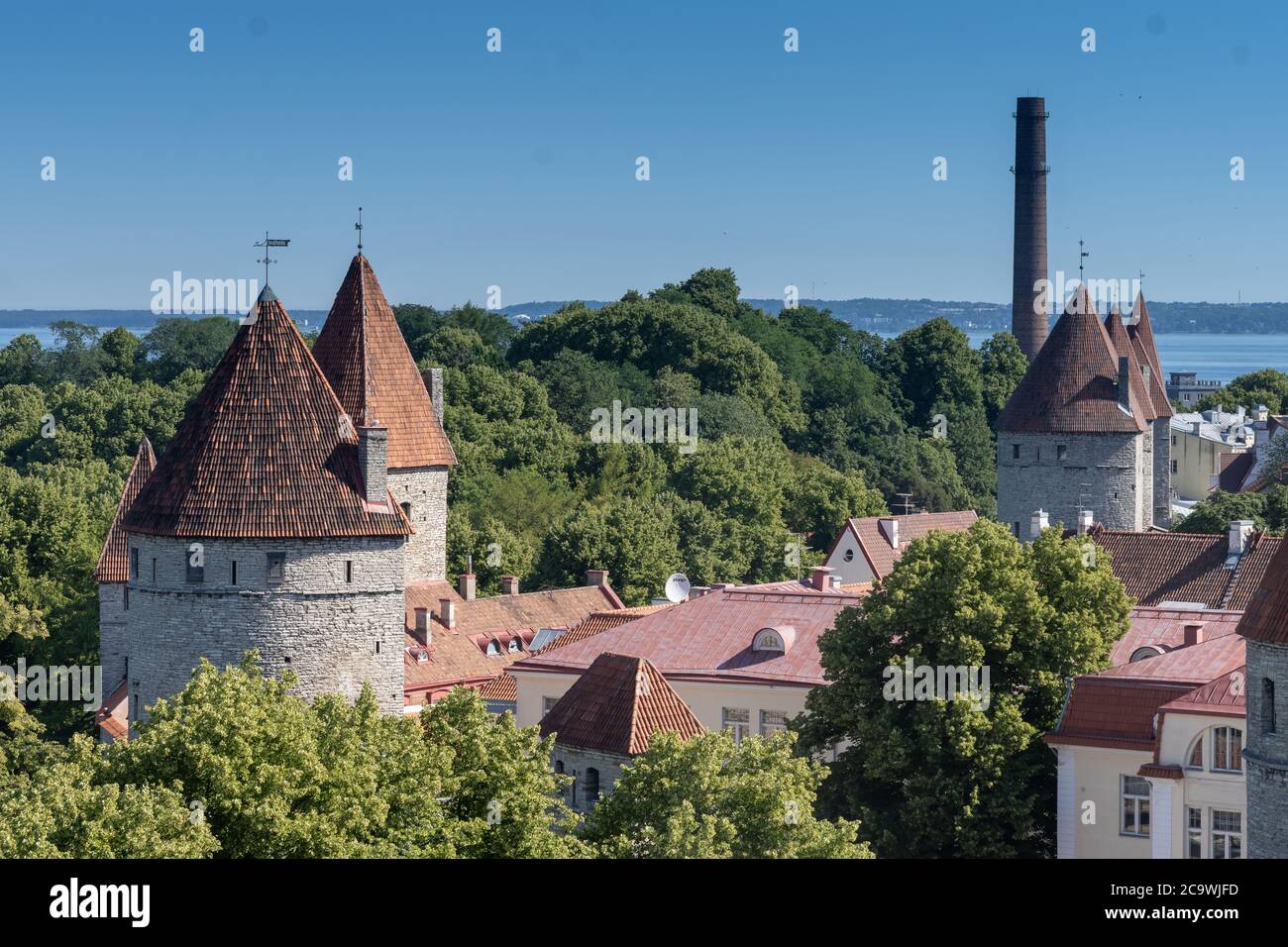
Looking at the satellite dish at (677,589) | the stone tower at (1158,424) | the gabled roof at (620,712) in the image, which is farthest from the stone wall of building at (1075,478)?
the gabled roof at (620,712)

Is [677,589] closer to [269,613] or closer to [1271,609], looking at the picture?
[269,613]

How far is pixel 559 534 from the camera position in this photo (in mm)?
65750

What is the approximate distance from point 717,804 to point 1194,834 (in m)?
8.79

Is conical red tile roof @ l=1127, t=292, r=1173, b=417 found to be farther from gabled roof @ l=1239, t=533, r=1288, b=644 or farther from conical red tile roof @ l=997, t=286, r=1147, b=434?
gabled roof @ l=1239, t=533, r=1288, b=644

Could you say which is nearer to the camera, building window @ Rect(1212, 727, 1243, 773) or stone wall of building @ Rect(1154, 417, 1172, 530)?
building window @ Rect(1212, 727, 1243, 773)

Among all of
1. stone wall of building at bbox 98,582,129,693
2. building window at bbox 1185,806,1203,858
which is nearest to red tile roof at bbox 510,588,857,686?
building window at bbox 1185,806,1203,858

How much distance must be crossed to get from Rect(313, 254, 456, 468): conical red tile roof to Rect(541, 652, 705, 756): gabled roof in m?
14.0

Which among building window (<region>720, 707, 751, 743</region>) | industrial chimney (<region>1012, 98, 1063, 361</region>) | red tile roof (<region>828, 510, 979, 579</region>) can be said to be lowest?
building window (<region>720, 707, 751, 743</region>)

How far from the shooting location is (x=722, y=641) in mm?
41844

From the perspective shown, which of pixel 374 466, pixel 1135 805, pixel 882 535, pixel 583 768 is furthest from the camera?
pixel 882 535

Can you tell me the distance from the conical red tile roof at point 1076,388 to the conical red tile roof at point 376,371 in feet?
97.0

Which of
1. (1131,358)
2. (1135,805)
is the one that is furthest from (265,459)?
(1131,358)

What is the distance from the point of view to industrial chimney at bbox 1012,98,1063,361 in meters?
108

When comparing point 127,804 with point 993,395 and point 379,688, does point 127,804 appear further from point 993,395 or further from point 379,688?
point 993,395
